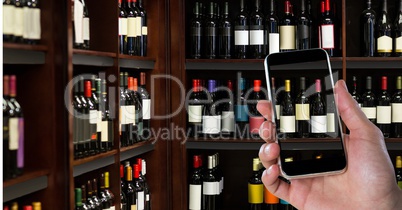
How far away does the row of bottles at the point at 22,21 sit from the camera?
1.96 m

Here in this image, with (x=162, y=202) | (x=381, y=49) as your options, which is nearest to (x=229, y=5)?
(x=381, y=49)

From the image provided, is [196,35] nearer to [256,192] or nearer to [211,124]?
[211,124]

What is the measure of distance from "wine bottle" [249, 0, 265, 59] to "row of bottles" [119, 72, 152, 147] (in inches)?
24.9

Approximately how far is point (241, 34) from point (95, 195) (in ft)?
4.10

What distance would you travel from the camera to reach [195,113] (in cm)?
341

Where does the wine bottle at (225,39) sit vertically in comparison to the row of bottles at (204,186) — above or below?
above

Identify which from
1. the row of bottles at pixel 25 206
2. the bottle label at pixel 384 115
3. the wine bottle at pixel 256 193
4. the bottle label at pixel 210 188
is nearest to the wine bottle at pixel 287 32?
the bottle label at pixel 384 115

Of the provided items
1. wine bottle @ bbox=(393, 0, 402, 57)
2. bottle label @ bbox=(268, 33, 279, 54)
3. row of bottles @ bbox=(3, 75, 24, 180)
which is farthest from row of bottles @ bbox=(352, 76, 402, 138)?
row of bottles @ bbox=(3, 75, 24, 180)

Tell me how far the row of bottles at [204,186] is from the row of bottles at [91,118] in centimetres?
86

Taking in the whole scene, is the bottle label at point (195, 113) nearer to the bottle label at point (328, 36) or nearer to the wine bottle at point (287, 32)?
the wine bottle at point (287, 32)

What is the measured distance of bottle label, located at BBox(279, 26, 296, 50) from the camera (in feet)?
11.1

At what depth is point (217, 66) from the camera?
11.0 feet

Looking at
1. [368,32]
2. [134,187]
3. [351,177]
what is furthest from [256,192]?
[351,177]

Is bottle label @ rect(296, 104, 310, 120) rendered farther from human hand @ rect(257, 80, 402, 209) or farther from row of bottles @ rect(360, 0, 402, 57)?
human hand @ rect(257, 80, 402, 209)
